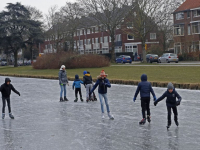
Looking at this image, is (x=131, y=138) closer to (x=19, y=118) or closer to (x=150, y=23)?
(x=19, y=118)

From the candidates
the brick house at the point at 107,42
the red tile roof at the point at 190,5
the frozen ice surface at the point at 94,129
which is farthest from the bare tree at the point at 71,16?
the frozen ice surface at the point at 94,129

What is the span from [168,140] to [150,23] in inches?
1834

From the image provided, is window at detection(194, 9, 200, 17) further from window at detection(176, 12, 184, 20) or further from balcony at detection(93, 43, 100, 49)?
balcony at detection(93, 43, 100, 49)

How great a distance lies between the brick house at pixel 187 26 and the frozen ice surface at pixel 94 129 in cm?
4891

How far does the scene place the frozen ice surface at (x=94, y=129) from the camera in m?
8.54

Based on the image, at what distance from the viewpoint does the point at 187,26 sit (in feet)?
221

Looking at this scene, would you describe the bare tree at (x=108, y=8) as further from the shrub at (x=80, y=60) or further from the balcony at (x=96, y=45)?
the balcony at (x=96, y=45)

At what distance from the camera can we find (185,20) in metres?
68.5

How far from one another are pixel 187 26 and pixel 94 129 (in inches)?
2360

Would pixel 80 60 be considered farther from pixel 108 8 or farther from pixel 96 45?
pixel 96 45

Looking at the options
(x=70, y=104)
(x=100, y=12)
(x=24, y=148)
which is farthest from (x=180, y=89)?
(x=100, y=12)

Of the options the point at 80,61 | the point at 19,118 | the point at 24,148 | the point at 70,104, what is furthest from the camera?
the point at 80,61

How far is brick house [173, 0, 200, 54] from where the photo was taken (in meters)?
63.3

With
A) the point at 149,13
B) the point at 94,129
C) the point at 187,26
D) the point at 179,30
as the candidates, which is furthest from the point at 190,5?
the point at 94,129
